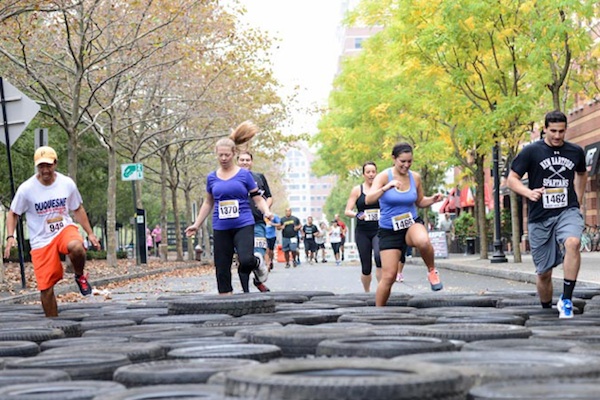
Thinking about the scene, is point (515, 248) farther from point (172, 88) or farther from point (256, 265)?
point (256, 265)

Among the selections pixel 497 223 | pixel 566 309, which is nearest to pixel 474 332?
pixel 566 309

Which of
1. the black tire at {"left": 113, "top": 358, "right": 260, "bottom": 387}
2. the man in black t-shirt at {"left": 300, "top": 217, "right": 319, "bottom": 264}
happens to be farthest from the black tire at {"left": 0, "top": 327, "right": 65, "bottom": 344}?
the man in black t-shirt at {"left": 300, "top": 217, "right": 319, "bottom": 264}

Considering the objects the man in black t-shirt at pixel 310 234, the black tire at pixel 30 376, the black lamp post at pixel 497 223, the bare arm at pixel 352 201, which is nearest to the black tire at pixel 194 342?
the black tire at pixel 30 376

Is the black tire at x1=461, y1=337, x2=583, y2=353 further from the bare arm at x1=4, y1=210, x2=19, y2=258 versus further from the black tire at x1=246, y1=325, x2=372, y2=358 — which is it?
the bare arm at x1=4, y1=210, x2=19, y2=258

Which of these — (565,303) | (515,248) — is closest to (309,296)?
(565,303)

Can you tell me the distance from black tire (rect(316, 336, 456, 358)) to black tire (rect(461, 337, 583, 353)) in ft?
0.54

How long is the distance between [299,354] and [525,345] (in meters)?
1.32

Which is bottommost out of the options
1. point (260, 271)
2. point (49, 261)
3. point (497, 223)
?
point (260, 271)

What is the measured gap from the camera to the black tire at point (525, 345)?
6254 mm

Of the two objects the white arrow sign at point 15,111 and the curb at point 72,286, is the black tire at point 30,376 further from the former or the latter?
the white arrow sign at point 15,111

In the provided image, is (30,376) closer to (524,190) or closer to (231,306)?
(231,306)

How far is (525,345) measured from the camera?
6.43 meters

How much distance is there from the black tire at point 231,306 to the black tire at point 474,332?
8.78ft

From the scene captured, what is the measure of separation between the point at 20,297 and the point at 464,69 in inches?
544
